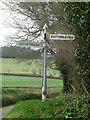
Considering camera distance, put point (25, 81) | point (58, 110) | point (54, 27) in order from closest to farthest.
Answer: point (58, 110) → point (54, 27) → point (25, 81)

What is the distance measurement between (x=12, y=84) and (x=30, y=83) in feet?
4.53

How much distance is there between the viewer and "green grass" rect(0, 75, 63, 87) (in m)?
14.2

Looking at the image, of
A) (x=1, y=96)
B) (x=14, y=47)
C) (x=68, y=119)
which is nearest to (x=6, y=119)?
(x=68, y=119)

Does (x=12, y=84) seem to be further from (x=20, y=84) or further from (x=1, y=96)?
(x=1, y=96)

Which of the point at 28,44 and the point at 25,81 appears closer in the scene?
the point at 28,44

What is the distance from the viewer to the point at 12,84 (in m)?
14.1

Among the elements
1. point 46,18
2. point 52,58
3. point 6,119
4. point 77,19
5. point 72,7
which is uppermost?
point 46,18

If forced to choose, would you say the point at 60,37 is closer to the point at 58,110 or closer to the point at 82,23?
the point at 82,23

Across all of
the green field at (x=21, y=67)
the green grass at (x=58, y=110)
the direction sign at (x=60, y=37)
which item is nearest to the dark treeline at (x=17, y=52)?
the green field at (x=21, y=67)

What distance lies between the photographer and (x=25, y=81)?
1462 centimetres

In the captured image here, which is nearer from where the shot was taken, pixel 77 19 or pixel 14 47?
pixel 77 19

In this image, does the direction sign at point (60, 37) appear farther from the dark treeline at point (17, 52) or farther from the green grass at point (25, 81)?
the green grass at point (25, 81)

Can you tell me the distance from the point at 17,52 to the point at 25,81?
2.69 m


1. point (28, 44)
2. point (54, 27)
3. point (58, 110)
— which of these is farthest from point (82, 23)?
point (54, 27)
